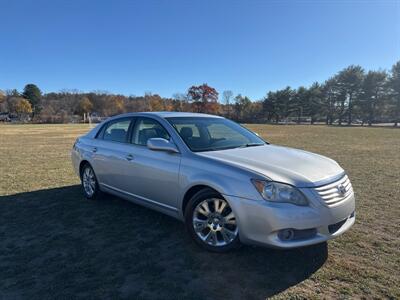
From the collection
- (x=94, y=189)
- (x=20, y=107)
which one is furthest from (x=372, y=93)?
(x=20, y=107)

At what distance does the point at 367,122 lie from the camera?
7056cm

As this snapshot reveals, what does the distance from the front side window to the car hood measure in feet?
2.81

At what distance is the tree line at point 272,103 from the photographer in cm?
6575

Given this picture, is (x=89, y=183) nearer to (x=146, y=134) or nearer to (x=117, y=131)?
(x=117, y=131)

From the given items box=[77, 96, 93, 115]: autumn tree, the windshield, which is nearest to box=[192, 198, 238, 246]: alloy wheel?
the windshield

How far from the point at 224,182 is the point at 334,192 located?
1.16 metres

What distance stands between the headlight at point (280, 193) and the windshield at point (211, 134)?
1106mm

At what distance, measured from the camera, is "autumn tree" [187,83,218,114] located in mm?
101188

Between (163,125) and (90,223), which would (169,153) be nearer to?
(163,125)

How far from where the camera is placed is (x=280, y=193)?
9.96ft

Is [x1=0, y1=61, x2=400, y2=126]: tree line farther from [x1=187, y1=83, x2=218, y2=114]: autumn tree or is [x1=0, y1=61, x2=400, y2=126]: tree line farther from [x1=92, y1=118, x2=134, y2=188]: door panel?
[x1=92, y1=118, x2=134, y2=188]: door panel

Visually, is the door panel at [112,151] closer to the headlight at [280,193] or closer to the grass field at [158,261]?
the grass field at [158,261]

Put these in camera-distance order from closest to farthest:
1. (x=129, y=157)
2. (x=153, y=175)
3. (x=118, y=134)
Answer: (x=153, y=175)
(x=129, y=157)
(x=118, y=134)

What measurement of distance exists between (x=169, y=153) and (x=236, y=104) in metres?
93.3
